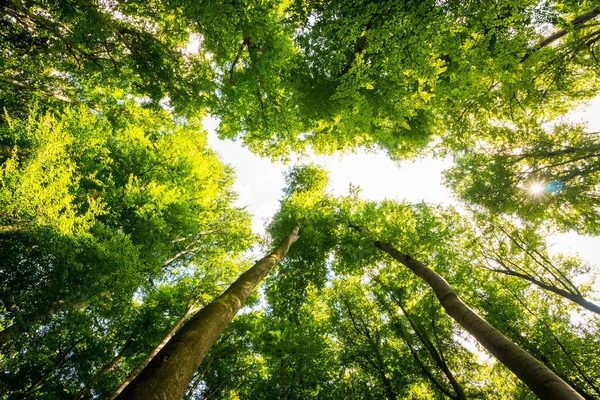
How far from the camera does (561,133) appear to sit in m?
8.81

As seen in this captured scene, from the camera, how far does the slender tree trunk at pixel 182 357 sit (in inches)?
88.9

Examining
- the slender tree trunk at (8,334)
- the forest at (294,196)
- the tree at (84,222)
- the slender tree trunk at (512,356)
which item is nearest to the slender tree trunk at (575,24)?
the forest at (294,196)

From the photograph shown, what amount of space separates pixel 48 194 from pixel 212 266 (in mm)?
9925

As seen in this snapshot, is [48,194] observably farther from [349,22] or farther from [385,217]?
[385,217]

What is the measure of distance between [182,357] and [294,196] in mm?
11253

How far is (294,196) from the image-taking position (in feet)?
45.2

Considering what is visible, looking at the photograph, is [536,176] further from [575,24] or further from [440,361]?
[440,361]

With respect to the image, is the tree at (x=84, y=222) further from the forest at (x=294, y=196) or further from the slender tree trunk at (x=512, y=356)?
the slender tree trunk at (x=512, y=356)

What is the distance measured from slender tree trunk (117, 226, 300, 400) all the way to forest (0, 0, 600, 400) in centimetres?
3

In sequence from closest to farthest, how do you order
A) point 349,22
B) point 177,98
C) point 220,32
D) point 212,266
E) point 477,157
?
point 349,22 → point 220,32 → point 177,98 → point 477,157 → point 212,266

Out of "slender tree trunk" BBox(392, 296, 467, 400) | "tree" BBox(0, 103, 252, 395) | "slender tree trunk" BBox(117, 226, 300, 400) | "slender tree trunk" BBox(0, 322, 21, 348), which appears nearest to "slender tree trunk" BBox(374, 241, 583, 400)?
"slender tree trunk" BBox(117, 226, 300, 400)

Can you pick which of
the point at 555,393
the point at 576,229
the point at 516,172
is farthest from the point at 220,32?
the point at 576,229

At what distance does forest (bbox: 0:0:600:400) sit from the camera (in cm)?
545

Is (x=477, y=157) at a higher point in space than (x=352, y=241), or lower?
higher
